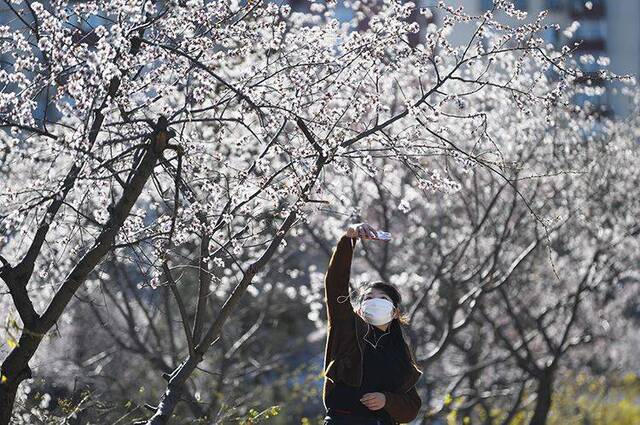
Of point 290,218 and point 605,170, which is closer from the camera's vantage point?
point 290,218

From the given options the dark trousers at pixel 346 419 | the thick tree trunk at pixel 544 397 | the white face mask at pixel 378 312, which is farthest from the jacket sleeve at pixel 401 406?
the thick tree trunk at pixel 544 397

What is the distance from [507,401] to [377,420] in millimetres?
17942

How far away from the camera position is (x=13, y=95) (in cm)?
600

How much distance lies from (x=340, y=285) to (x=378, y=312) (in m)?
0.27

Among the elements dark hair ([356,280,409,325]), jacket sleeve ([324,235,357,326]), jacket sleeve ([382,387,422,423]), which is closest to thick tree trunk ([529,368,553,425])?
dark hair ([356,280,409,325])

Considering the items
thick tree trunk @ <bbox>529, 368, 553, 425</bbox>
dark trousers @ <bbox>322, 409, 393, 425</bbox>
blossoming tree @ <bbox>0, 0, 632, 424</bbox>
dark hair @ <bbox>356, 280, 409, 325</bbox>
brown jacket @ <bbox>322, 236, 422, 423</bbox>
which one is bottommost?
dark trousers @ <bbox>322, 409, 393, 425</bbox>

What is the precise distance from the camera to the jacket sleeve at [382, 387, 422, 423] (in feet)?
19.2

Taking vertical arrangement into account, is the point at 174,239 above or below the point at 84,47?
below

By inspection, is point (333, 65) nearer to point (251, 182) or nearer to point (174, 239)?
point (251, 182)

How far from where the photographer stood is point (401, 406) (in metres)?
5.90

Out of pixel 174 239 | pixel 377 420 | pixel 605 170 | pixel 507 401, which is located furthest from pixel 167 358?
pixel 377 420

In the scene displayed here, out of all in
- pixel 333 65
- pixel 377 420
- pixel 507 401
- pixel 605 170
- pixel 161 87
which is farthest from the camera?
pixel 507 401

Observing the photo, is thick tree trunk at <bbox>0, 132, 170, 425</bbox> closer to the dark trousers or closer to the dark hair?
the dark hair

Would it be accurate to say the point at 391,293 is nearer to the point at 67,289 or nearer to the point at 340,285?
the point at 340,285
